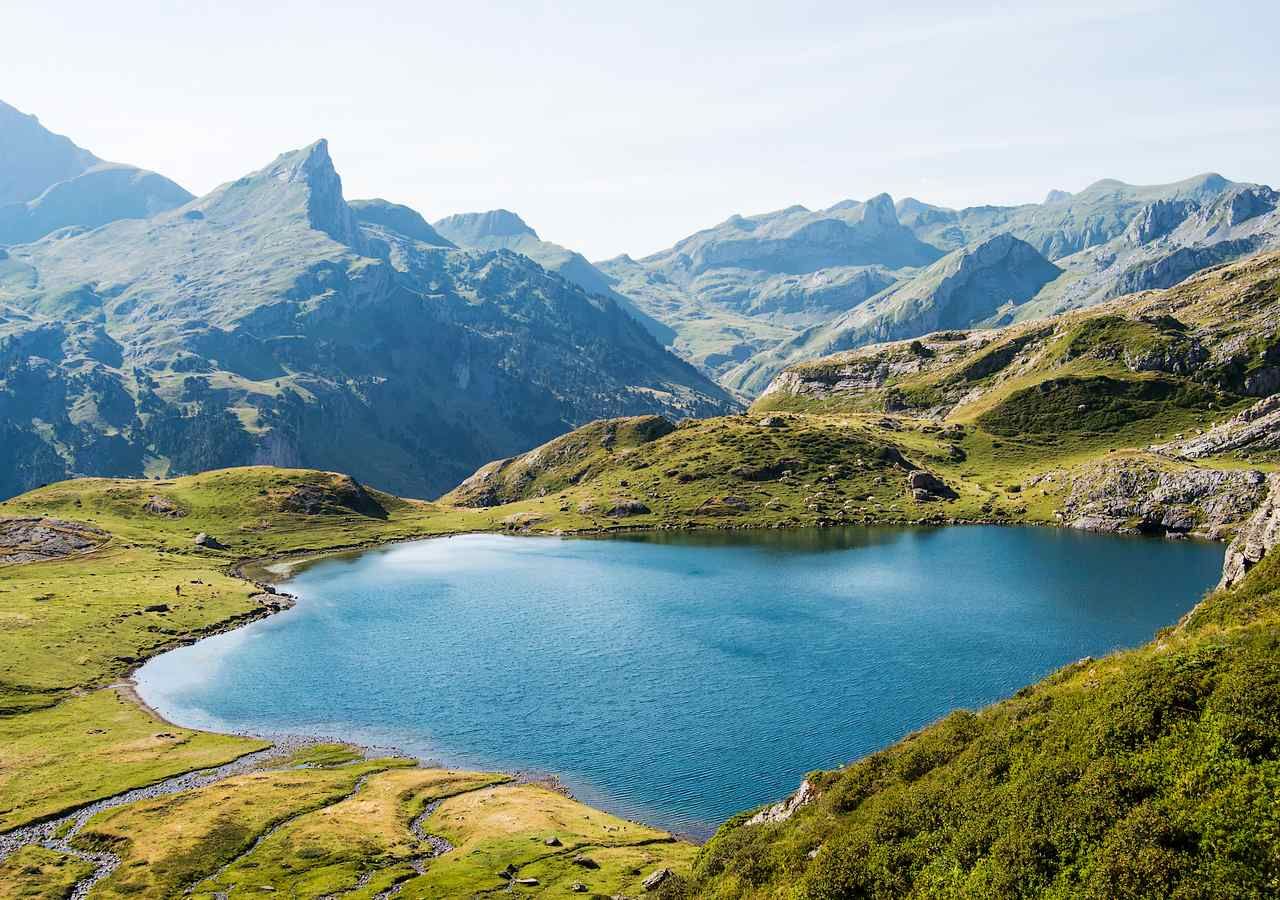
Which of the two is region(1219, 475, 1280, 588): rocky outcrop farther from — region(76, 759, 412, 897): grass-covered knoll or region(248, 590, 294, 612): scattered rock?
region(248, 590, 294, 612): scattered rock

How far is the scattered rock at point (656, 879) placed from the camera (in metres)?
58.1

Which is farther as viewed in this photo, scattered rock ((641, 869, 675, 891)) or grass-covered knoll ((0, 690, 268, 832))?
grass-covered knoll ((0, 690, 268, 832))

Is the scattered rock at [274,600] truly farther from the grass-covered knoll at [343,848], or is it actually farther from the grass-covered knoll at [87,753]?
the grass-covered knoll at [343,848]

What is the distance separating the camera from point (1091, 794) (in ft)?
109

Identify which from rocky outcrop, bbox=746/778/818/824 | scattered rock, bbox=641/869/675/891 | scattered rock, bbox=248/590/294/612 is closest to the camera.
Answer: rocky outcrop, bbox=746/778/818/824

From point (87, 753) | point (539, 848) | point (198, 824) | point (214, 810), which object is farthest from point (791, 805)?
point (87, 753)

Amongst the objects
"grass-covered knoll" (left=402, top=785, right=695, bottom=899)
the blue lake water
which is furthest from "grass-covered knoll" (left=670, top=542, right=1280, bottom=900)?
the blue lake water

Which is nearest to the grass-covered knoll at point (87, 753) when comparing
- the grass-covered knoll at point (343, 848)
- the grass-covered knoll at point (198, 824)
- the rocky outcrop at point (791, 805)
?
the grass-covered knoll at point (198, 824)

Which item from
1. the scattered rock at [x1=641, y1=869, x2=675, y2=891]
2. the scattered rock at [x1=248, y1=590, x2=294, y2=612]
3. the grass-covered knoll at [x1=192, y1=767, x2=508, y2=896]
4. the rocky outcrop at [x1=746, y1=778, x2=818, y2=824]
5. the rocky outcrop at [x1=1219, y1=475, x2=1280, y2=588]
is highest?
the rocky outcrop at [x1=1219, y1=475, x2=1280, y2=588]

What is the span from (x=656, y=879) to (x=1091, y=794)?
1389 inches

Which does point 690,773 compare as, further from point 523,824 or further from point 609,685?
point 609,685

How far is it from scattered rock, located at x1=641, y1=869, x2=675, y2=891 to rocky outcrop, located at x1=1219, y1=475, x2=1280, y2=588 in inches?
1634

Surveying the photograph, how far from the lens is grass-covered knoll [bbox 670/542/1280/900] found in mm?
29125

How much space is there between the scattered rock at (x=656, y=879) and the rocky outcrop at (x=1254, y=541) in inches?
1634
